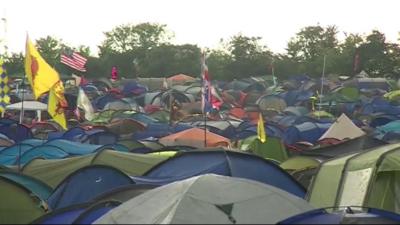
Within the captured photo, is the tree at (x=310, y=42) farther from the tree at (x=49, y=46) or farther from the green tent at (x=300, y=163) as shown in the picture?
the green tent at (x=300, y=163)

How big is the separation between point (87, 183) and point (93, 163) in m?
1.73

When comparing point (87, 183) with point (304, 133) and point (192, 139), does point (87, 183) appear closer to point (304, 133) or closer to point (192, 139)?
point (192, 139)

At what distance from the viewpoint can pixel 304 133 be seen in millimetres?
20938

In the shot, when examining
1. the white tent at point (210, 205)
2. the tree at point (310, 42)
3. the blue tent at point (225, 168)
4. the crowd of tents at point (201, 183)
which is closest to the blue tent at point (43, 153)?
the crowd of tents at point (201, 183)

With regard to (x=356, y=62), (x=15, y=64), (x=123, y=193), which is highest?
(x=356, y=62)

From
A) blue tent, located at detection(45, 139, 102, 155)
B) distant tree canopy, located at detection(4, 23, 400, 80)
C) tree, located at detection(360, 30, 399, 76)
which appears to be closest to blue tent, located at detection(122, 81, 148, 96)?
distant tree canopy, located at detection(4, 23, 400, 80)

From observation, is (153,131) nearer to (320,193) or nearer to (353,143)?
(353,143)

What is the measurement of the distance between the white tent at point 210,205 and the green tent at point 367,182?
2673 millimetres

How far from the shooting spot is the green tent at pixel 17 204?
7.21 meters

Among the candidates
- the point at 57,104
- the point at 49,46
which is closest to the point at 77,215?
the point at 57,104

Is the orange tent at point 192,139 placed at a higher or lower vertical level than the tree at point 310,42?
lower

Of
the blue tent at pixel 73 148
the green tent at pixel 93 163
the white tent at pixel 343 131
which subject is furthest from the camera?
the white tent at pixel 343 131

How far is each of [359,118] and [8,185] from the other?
22.3 m

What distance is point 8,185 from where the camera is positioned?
7.48 metres
